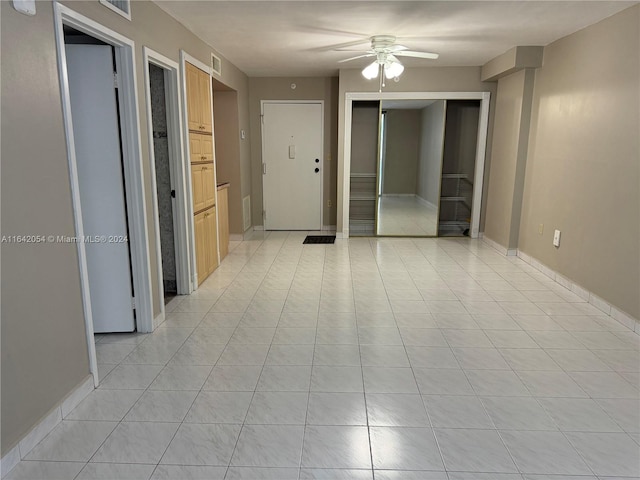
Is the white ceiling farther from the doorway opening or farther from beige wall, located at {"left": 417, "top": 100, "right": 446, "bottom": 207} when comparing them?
beige wall, located at {"left": 417, "top": 100, "right": 446, "bottom": 207}

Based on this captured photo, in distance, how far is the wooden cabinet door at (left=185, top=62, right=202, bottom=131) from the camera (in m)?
3.93

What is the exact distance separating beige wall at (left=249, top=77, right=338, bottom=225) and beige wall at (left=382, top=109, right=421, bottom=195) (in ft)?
5.60

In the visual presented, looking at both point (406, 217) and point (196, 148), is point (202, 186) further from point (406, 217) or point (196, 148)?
point (406, 217)

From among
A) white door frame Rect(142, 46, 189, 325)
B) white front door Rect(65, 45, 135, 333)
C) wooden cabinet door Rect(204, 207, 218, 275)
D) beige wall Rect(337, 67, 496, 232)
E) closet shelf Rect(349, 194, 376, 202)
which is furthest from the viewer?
closet shelf Rect(349, 194, 376, 202)

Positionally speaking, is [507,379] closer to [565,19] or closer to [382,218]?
[565,19]

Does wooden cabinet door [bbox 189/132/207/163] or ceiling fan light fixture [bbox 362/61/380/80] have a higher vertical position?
ceiling fan light fixture [bbox 362/61/380/80]

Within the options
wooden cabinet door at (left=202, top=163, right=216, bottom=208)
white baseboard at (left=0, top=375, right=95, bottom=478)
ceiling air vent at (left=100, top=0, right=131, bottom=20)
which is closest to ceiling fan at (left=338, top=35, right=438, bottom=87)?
wooden cabinet door at (left=202, top=163, right=216, bottom=208)

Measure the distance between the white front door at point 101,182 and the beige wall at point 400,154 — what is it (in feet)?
19.4

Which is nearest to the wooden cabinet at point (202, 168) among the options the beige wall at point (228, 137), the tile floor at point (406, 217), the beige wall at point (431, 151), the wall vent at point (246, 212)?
the beige wall at point (228, 137)

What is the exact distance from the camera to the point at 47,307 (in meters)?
2.02

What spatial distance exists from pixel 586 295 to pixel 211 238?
374cm

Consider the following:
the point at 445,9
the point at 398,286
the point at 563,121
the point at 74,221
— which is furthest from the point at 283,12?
the point at 563,121

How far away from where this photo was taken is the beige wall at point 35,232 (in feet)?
5.80

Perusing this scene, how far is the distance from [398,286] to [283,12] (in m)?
2.67
